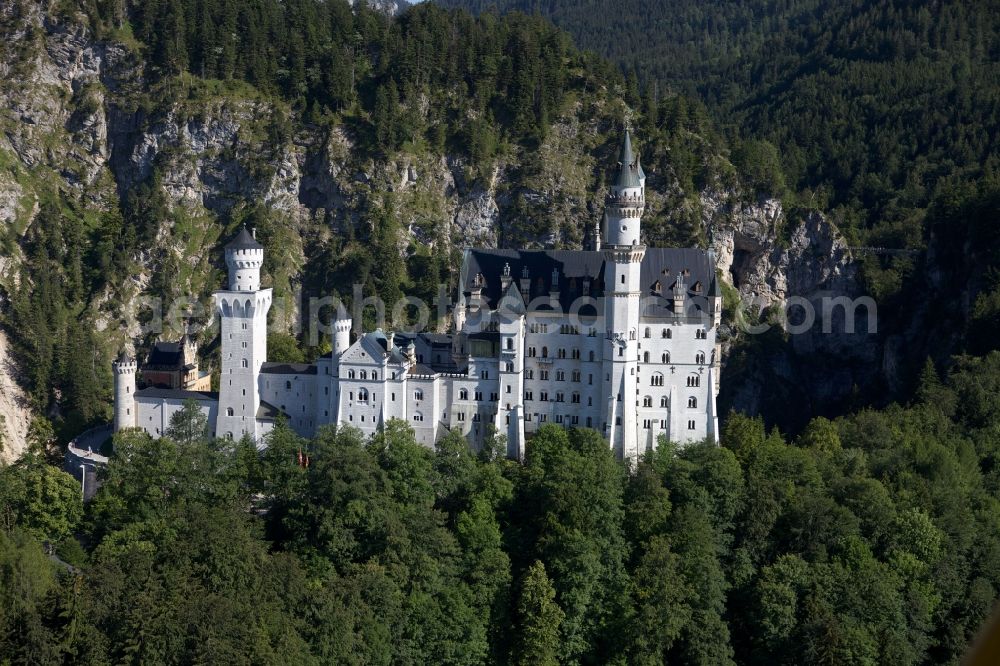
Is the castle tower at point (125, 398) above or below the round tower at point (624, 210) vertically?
below

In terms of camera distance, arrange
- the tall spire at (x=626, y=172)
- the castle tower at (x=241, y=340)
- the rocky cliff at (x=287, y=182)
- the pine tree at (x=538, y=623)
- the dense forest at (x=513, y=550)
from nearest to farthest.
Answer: the dense forest at (x=513, y=550)
the pine tree at (x=538, y=623)
the tall spire at (x=626, y=172)
the castle tower at (x=241, y=340)
the rocky cliff at (x=287, y=182)

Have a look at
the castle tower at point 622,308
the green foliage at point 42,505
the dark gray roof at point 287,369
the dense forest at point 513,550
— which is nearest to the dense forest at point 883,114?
the castle tower at point 622,308

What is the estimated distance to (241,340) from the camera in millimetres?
79062

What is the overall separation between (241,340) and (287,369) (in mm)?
3552

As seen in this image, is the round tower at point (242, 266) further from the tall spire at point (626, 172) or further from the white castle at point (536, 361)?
the tall spire at point (626, 172)

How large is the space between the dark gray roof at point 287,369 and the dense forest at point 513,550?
5.26 meters

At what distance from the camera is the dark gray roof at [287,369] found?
79.4 m

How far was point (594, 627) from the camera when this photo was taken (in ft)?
219

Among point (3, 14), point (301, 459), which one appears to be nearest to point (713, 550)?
point (301, 459)

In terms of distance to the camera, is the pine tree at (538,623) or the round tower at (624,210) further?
the round tower at (624,210)

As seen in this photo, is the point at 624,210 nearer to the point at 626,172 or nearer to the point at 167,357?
the point at 626,172

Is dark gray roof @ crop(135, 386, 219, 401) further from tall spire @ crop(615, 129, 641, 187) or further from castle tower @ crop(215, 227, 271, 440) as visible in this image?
tall spire @ crop(615, 129, 641, 187)

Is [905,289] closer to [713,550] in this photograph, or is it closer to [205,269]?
[713,550]

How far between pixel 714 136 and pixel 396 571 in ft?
274
